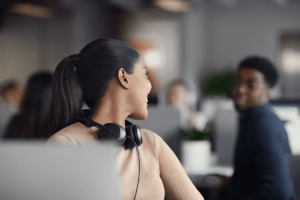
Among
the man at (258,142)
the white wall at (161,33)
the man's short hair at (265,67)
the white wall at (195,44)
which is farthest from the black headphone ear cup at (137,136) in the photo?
the white wall at (161,33)

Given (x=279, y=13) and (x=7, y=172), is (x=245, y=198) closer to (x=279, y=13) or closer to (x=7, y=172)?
(x=7, y=172)

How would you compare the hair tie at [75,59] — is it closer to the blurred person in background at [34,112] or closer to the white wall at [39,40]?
the blurred person in background at [34,112]

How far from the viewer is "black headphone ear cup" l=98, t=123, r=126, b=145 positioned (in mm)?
834

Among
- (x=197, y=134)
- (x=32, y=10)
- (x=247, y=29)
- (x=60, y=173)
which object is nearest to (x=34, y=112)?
(x=197, y=134)

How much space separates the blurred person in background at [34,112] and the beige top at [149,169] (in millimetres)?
996

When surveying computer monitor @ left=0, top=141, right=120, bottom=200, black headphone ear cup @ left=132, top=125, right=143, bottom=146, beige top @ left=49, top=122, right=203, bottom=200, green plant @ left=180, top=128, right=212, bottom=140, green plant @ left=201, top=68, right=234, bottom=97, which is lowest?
green plant @ left=201, top=68, right=234, bottom=97

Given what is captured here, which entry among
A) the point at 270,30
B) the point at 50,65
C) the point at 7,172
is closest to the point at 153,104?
the point at 7,172

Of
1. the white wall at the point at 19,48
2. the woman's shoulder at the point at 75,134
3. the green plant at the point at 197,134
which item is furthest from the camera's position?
the white wall at the point at 19,48

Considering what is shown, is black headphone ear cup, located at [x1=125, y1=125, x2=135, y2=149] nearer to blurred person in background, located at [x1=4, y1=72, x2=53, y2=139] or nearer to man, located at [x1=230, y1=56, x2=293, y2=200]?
man, located at [x1=230, y1=56, x2=293, y2=200]

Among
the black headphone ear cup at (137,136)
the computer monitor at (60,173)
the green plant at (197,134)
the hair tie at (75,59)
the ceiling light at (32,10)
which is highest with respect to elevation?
the ceiling light at (32,10)

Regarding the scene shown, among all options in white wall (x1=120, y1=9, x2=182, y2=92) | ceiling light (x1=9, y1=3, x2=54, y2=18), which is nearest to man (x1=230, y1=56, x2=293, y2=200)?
ceiling light (x1=9, y1=3, x2=54, y2=18)

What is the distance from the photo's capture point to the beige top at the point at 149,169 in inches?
33.8

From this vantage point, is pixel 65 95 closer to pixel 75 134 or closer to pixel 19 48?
pixel 75 134

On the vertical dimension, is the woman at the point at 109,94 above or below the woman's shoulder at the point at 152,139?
above
